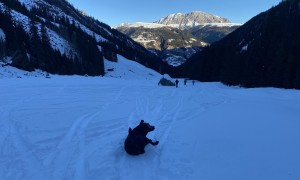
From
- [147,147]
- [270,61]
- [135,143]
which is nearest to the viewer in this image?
[135,143]

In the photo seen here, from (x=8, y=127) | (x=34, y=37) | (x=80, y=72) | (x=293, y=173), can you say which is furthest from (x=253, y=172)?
(x=80, y=72)

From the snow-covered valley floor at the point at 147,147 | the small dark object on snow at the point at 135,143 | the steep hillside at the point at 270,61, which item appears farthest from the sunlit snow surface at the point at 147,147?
the steep hillside at the point at 270,61

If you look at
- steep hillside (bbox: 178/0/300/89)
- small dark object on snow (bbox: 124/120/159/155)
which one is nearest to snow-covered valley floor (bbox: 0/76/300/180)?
small dark object on snow (bbox: 124/120/159/155)

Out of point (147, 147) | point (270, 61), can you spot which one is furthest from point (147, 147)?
point (270, 61)

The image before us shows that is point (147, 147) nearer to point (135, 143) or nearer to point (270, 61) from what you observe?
point (135, 143)

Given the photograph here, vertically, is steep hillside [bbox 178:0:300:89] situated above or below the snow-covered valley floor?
above

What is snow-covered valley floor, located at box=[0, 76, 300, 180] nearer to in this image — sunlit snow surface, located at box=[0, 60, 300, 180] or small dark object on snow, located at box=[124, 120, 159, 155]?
sunlit snow surface, located at box=[0, 60, 300, 180]

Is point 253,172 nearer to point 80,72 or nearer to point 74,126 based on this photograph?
point 74,126

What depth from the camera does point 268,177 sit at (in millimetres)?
7430

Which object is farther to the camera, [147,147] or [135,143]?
[147,147]

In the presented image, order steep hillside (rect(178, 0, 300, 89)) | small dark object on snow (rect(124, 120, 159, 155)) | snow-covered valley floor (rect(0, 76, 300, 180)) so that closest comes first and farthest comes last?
1. snow-covered valley floor (rect(0, 76, 300, 180))
2. small dark object on snow (rect(124, 120, 159, 155))
3. steep hillside (rect(178, 0, 300, 89))

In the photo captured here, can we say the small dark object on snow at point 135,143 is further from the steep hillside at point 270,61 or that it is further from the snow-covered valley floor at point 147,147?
the steep hillside at point 270,61

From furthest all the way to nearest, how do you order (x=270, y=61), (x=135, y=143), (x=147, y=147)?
(x=270, y=61) → (x=147, y=147) → (x=135, y=143)

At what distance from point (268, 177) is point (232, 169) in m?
0.94
